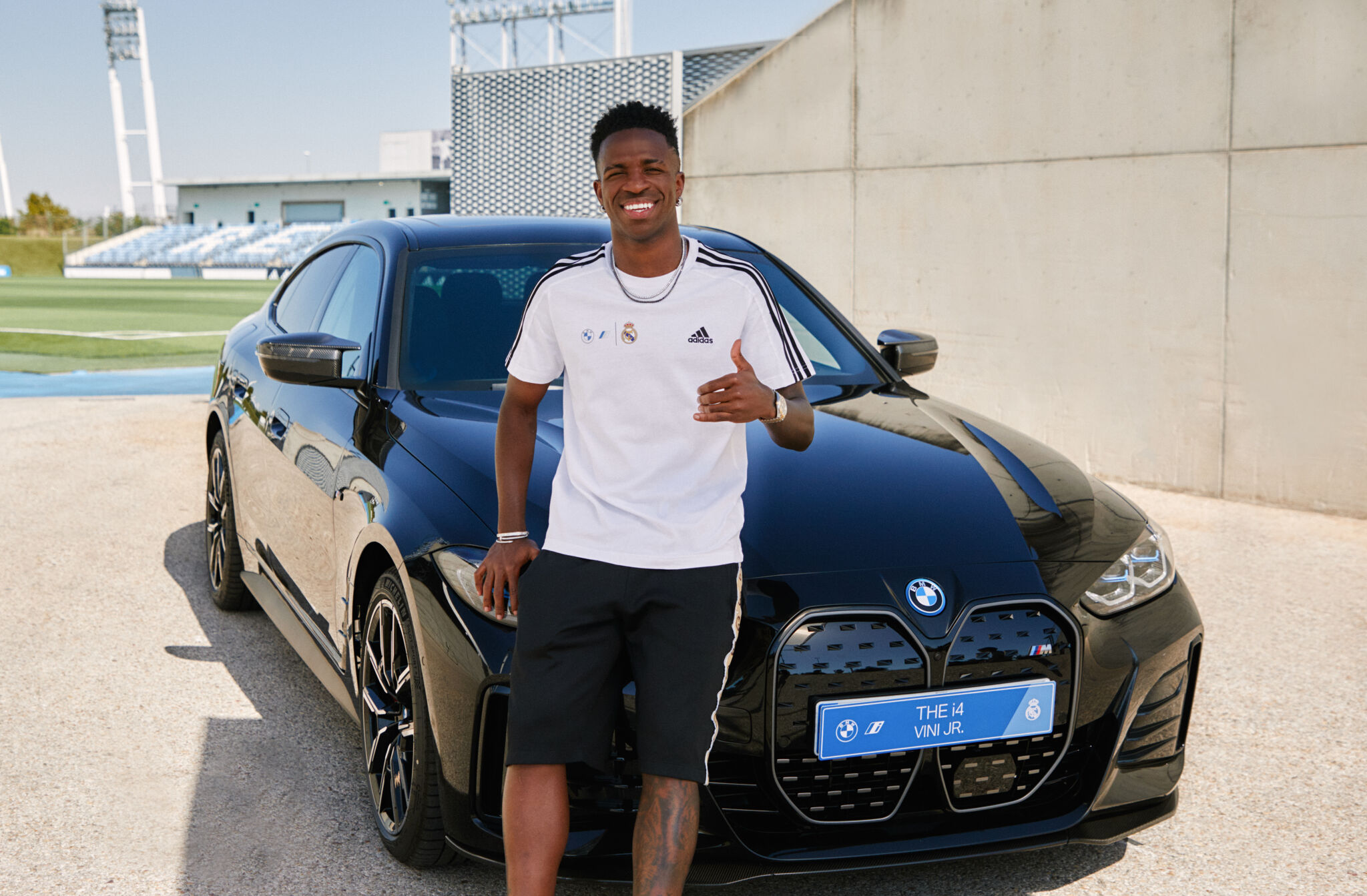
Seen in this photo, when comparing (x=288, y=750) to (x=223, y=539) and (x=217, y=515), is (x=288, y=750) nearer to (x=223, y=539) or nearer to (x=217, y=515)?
(x=223, y=539)

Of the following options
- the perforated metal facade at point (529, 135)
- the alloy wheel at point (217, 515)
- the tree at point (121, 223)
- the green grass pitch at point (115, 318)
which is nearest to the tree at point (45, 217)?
the tree at point (121, 223)

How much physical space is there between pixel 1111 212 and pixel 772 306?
244 inches

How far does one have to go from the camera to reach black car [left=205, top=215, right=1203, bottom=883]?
2502mm

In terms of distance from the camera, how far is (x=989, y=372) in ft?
28.1

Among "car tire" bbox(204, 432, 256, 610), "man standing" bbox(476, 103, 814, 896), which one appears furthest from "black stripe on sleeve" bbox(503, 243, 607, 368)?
"car tire" bbox(204, 432, 256, 610)

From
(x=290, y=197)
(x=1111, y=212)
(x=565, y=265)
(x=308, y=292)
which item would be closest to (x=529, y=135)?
(x=1111, y=212)

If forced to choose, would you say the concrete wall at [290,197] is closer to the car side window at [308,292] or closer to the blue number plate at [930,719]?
the car side window at [308,292]

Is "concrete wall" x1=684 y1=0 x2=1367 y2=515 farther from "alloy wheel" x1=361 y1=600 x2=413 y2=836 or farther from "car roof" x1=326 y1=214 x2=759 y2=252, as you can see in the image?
"alloy wheel" x1=361 y1=600 x2=413 y2=836

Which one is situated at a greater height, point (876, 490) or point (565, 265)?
point (565, 265)

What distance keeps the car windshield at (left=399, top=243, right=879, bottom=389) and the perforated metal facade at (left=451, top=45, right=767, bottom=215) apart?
320 inches

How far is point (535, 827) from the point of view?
230 centimetres

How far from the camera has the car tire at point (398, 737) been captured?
280 centimetres

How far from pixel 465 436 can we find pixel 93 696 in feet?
6.71

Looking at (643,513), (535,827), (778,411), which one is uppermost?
(778,411)
